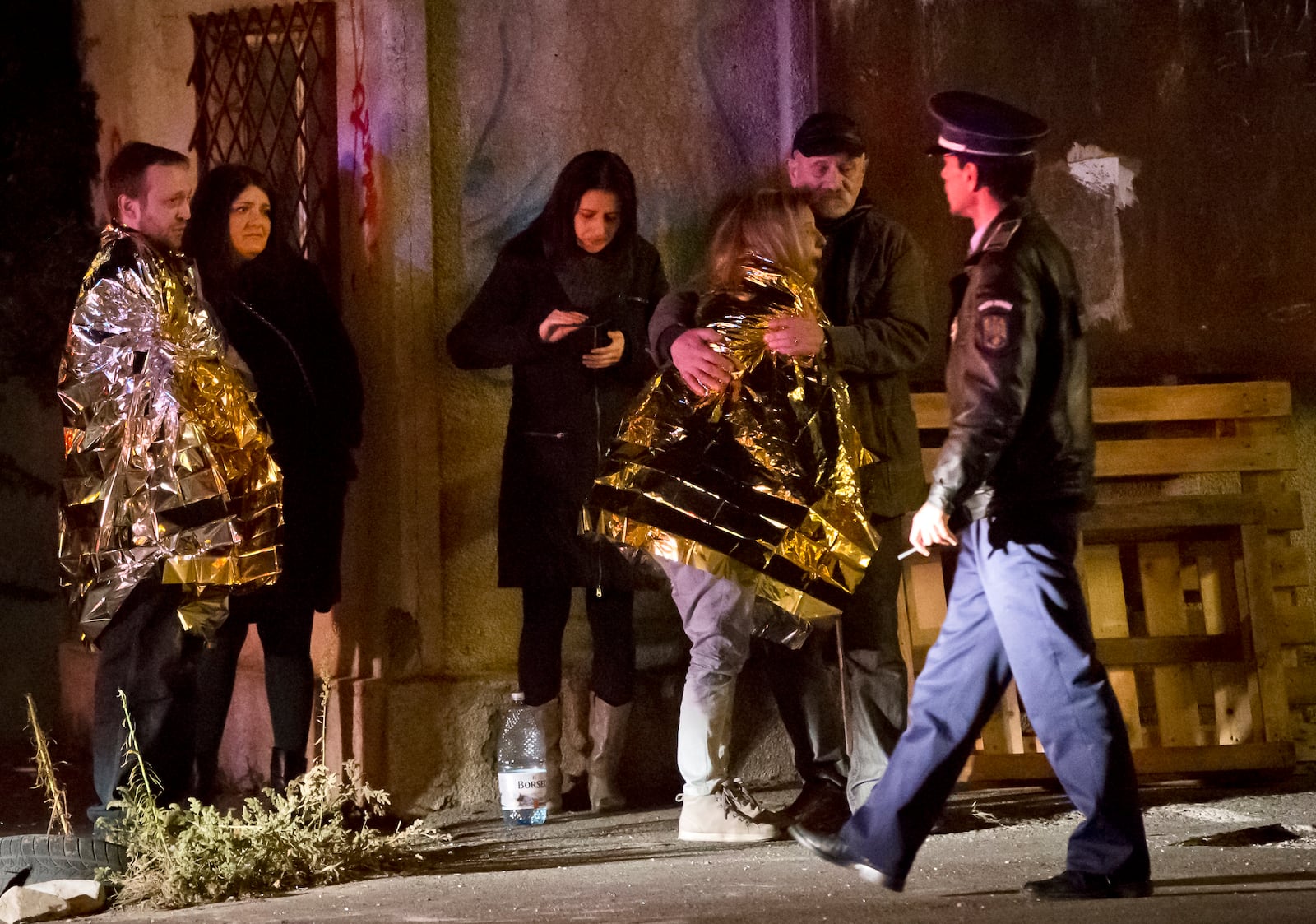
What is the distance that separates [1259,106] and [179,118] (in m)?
4.54

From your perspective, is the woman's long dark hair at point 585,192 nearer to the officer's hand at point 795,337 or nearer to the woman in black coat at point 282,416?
the woman in black coat at point 282,416

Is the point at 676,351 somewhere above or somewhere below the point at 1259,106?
below

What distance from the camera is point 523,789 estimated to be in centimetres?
569

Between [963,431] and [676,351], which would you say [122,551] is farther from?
[963,431]

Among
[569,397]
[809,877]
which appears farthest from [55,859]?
[569,397]

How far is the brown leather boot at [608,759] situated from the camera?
5.92 meters

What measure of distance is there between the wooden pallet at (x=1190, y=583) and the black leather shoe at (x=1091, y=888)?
2.24m

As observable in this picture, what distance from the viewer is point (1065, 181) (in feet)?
A: 21.1

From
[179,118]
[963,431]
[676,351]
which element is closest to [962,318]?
[963,431]

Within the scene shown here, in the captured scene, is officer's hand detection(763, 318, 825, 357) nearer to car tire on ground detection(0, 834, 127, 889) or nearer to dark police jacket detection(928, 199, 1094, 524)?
dark police jacket detection(928, 199, 1094, 524)

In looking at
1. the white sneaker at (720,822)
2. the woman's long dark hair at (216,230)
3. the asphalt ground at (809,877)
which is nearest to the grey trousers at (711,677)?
the white sneaker at (720,822)

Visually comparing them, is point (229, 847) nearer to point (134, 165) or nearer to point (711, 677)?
point (711, 677)

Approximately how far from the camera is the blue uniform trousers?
3.71 meters

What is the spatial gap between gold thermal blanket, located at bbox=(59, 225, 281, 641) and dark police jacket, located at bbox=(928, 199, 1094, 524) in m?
2.39
